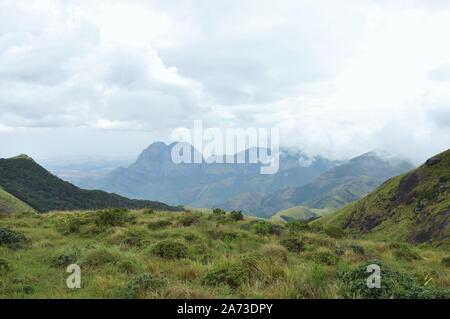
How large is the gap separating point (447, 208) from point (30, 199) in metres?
117

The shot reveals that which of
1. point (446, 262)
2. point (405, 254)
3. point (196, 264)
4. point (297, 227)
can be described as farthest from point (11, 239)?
point (446, 262)

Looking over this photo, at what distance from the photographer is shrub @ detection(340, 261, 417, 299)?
31.2 ft

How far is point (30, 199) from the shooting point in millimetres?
127875

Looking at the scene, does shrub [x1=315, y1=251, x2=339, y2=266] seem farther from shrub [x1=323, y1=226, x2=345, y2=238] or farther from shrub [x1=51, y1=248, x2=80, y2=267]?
shrub [x1=323, y1=226, x2=345, y2=238]

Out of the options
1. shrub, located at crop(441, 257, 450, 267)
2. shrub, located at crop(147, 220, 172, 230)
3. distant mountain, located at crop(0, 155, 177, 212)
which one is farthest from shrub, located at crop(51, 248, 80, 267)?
distant mountain, located at crop(0, 155, 177, 212)

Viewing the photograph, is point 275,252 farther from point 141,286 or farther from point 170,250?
point 141,286

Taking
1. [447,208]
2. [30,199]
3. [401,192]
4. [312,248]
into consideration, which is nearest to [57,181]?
[30,199]

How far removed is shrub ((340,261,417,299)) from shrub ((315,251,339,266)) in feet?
14.3

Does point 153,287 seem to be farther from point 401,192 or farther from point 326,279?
point 401,192

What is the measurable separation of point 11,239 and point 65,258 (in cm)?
561

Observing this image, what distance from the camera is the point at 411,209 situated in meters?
93.6

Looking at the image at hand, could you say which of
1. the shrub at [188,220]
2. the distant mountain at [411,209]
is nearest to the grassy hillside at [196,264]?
the shrub at [188,220]

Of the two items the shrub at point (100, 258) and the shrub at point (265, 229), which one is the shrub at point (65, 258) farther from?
the shrub at point (265, 229)
